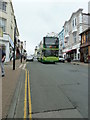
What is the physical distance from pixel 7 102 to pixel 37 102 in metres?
1.03

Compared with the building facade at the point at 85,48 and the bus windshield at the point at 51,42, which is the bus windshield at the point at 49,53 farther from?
the building facade at the point at 85,48

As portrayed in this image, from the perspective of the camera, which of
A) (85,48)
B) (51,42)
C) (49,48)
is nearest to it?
(49,48)

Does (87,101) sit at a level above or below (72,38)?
below

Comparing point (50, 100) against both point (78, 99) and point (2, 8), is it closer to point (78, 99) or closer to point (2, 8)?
point (78, 99)

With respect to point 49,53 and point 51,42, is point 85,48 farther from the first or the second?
point 49,53

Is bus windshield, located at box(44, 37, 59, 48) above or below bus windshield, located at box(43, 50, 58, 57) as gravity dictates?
above

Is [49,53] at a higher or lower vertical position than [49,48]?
lower

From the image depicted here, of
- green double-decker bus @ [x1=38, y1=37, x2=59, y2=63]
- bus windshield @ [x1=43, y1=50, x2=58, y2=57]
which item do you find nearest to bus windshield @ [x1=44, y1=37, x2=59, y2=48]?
green double-decker bus @ [x1=38, y1=37, x2=59, y2=63]

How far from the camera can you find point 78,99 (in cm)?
476

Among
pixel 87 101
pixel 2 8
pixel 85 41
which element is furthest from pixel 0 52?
pixel 85 41

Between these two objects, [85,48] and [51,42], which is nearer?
[51,42]

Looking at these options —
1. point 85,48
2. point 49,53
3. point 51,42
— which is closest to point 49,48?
point 49,53

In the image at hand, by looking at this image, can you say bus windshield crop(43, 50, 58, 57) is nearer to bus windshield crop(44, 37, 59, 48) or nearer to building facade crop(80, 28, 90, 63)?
bus windshield crop(44, 37, 59, 48)

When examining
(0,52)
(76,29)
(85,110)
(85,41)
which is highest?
(76,29)
